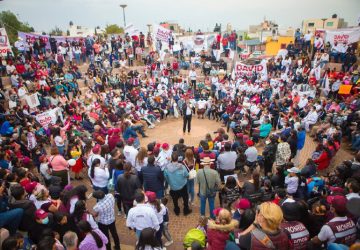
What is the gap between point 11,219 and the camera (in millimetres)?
4891

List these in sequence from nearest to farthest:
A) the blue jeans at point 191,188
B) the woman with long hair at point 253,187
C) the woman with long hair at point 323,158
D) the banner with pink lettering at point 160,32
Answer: the woman with long hair at point 253,187 → the blue jeans at point 191,188 → the woman with long hair at point 323,158 → the banner with pink lettering at point 160,32

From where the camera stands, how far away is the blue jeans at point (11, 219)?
483 centimetres

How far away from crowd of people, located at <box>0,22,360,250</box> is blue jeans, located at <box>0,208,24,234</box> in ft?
0.06

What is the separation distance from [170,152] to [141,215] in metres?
3.29

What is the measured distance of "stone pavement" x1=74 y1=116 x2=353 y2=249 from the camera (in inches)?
268

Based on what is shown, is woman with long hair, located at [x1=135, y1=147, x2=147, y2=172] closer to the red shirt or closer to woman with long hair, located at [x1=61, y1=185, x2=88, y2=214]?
woman with long hair, located at [x1=61, y1=185, x2=88, y2=214]

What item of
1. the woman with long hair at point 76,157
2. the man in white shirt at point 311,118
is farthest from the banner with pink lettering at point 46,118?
the man in white shirt at point 311,118

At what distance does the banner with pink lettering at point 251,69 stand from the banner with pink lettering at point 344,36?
18.8 ft

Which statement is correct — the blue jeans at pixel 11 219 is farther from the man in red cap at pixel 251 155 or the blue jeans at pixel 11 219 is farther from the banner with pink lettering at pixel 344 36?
the banner with pink lettering at pixel 344 36

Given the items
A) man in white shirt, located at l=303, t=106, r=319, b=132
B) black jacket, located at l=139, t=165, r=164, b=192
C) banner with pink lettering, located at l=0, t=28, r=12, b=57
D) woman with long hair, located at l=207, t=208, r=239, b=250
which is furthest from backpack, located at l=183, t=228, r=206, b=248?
banner with pink lettering, located at l=0, t=28, r=12, b=57

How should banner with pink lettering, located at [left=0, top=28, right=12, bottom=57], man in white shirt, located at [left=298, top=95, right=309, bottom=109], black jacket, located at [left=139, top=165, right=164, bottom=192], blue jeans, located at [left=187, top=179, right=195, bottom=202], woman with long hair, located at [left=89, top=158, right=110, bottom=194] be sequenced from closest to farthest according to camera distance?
woman with long hair, located at [left=89, top=158, right=110, bottom=194]
black jacket, located at [left=139, top=165, right=164, bottom=192]
blue jeans, located at [left=187, top=179, right=195, bottom=202]
man in white shirt, located at [left=298, top=95, right=309, bottom=109]
banner with pink lettering, located at [left=0, top=28, right=12, bottom=57]

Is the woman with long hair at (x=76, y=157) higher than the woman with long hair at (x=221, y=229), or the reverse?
the woman with long hair at (x=221, y=229)

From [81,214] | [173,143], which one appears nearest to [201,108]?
[173,143]

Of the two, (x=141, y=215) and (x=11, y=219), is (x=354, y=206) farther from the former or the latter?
(x=11, y=219)
